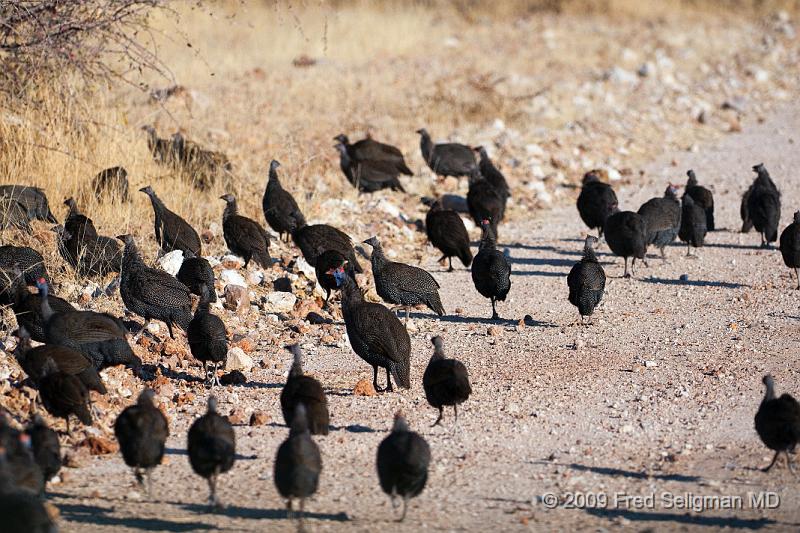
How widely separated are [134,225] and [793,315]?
6547 millimetres

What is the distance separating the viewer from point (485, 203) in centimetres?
1280

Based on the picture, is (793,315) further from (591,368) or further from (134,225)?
(134,225)

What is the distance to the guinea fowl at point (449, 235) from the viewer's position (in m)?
11.7

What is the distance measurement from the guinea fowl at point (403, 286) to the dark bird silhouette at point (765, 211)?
4481 millimetres

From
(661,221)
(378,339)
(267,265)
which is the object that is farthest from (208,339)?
(661,221)

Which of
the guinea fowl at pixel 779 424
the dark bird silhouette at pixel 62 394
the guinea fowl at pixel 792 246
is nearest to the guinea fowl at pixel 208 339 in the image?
the dark bird silhouette at pixel 62 394

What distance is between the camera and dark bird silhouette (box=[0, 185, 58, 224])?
11.5m

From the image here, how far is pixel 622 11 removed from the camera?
3053 cm

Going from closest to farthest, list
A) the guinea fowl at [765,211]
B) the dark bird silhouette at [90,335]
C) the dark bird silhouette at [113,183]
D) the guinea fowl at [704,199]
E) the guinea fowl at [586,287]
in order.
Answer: the dark bird silhouette at [90,335] → the guinea fowl at [586,287] → the dark bird silhouette at [113,183] → the guinea fowl at [765,211] → the guinea fowl at [704,199]

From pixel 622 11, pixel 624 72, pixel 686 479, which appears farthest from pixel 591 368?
pixel 622 11

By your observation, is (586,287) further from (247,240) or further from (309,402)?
(309,402)

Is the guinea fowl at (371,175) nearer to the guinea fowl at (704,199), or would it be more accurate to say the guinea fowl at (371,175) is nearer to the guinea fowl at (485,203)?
the guinea fowl at (485,203)

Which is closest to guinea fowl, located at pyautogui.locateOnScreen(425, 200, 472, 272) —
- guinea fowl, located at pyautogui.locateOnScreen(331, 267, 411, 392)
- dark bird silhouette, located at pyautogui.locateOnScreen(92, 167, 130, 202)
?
guinea fowl, located at pyautogui.locateOnScreen(331, 267, 411, 392)

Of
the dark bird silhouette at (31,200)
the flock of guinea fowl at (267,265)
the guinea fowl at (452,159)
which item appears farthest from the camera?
the guinea fowl at (452,159)
